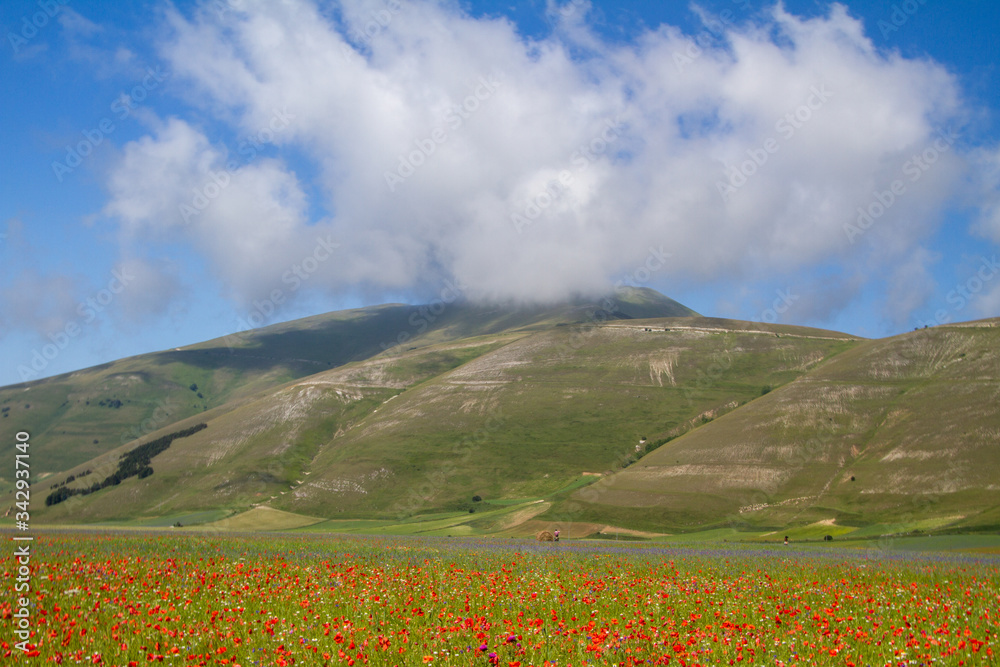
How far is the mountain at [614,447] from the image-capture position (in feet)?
287

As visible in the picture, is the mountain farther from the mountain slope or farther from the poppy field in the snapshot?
the poppy field

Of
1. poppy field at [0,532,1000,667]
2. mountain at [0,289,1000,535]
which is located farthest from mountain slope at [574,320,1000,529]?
poppy field at [0,532,1000,667]

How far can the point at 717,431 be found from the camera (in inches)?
4547

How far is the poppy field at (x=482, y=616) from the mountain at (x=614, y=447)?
6497cm

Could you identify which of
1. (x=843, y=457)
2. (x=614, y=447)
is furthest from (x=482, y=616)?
(x=614, y=447)

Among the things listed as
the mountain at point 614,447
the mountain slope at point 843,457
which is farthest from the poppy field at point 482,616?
the mountain slope at point 843,457

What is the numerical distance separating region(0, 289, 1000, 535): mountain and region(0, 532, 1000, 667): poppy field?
64968 mm

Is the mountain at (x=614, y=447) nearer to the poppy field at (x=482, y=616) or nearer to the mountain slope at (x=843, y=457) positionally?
the mountain slope at (x=843, y=457)

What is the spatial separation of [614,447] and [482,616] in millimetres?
127743

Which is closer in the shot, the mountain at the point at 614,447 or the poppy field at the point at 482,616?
the poppy field at the point at 482,616

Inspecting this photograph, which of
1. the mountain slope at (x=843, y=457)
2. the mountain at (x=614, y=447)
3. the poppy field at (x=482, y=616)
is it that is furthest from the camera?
the mountain at (x=614, y=447)

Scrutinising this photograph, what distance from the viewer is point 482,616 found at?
11219 millimetres

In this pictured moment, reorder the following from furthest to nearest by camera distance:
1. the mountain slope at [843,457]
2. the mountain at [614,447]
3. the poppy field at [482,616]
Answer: the mountain at [614,447] → the mountain slope at [843,457] → the poppy field at [482,616]

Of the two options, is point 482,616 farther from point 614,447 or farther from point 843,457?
point 614,447
